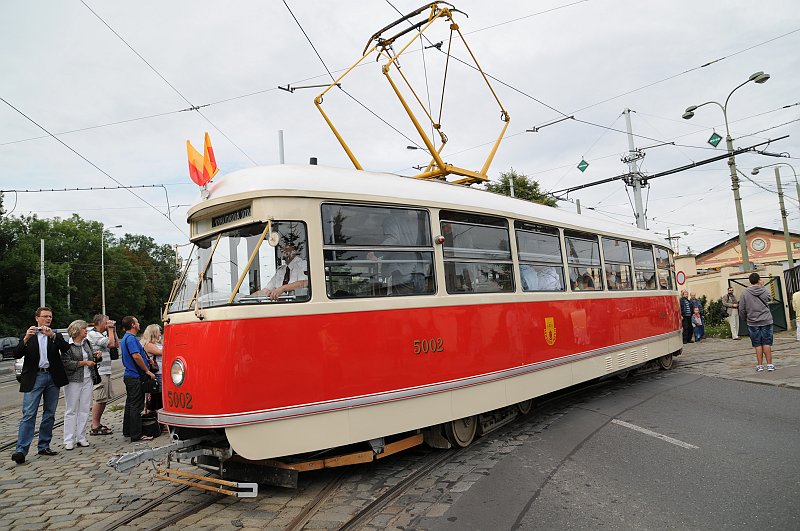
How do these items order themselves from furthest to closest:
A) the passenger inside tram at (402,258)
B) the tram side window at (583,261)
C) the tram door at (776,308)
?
the tram door at (776,308)
the tram side window at (583,261)
the passenger inside tram at (402,258)

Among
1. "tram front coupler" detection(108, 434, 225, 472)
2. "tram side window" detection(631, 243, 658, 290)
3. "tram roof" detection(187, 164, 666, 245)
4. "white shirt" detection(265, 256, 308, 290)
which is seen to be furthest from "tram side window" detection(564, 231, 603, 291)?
"tram front coupler" detection(108, 434, 225, 472)

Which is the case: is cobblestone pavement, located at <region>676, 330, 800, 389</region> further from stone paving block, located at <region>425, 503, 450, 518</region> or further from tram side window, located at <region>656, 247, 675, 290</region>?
stone paving block, located at <region>425, 503, 450, 518</region>

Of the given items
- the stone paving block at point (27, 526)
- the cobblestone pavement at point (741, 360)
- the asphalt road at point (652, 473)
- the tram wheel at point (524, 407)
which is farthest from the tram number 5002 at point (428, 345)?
the cobblestone pavement at point (741, 360)

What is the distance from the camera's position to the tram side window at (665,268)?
11495 millimetres

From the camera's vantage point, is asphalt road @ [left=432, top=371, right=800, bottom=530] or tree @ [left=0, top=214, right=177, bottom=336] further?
tree @ [left=0, top=214, right=177, bottom=336]

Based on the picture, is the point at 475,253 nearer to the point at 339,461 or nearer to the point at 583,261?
the point at 339,461

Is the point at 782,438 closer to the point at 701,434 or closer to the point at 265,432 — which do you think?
the point at 701,434

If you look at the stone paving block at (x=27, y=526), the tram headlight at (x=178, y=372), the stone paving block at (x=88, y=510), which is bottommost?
the stone paving block at (x=88, y=510)

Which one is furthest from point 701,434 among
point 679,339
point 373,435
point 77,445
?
point 77,445

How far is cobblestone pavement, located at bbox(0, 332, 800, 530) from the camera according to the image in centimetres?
429

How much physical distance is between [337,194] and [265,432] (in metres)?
2.16

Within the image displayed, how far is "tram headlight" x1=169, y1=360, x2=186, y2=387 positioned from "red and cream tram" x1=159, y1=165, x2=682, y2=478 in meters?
0.02

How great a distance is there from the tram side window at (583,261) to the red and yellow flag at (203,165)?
202 inches

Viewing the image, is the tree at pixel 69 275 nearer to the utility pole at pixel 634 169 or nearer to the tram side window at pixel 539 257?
the utility pole at pixel 634 169
